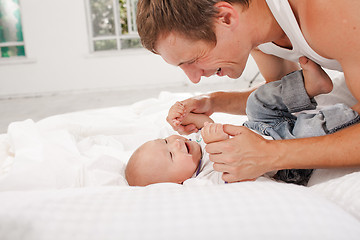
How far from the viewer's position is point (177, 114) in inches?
59.2

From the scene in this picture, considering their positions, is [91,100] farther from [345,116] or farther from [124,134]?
[345,116]

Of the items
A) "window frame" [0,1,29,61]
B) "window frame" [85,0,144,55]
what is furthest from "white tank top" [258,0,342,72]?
"window frame" [0,1,29,61]

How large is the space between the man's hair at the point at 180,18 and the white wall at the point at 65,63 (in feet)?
15.0

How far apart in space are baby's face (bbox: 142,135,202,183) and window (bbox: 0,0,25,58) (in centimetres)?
523

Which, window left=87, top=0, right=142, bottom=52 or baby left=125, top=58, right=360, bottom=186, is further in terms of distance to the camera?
window left=87, top=0, right=142, bottom=52

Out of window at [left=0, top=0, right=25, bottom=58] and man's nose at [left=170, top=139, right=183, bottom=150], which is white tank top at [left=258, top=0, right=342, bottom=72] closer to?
man's nose at [left=170, top=139, right=183, bottom=150]

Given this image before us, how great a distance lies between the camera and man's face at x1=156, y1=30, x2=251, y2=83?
1263 mm

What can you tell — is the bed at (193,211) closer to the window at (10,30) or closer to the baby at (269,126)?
the baby at (269,126)

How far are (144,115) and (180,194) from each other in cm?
142

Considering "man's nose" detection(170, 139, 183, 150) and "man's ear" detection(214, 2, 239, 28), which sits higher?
"man's ear" detection(214, 2, 239, 28)

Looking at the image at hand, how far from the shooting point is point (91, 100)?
498 centimetres

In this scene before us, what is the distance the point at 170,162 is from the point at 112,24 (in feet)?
17.6

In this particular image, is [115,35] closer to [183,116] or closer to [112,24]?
[112,24]

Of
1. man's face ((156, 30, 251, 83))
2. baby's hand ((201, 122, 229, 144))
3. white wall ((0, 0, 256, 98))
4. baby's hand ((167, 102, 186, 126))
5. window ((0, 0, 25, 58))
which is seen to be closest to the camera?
baby's hand ((201, 122, 229, 144))
